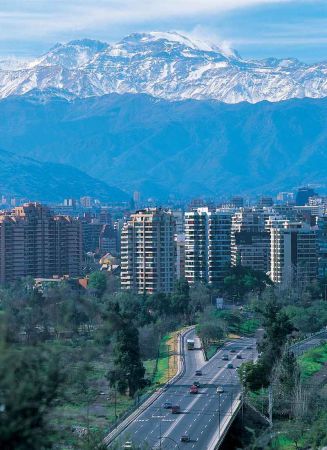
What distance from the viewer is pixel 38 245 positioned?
69.4m

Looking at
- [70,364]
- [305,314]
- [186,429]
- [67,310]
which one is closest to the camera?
[70,364]

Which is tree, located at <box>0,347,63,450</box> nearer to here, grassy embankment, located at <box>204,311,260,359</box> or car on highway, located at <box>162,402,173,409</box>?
car on highway, located at <box>162,402,173,409</box>

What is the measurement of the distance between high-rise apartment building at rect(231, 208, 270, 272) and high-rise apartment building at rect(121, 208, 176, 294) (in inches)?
239

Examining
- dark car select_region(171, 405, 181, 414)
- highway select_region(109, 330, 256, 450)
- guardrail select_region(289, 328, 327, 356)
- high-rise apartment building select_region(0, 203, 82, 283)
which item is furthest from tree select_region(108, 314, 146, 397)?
high-rise apartment building select_region(0, 203, 82, 283)

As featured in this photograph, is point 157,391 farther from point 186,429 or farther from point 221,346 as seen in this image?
point 221,346

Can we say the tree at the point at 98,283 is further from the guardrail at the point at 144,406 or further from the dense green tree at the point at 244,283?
the guardrail at the point at 144,406

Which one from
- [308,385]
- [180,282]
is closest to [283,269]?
[180,282]

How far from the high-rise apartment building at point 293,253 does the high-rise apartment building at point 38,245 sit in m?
11.3

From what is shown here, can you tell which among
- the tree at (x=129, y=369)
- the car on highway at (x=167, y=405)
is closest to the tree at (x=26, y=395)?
the car on highway at (x=167, y=405)

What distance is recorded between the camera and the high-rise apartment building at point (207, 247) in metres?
62.2

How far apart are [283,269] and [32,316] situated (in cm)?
4039

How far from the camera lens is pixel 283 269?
6188cm

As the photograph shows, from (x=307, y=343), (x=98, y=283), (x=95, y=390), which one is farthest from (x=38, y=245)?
(x=95, y=390)

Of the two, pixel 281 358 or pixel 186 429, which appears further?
pixel 281 358
